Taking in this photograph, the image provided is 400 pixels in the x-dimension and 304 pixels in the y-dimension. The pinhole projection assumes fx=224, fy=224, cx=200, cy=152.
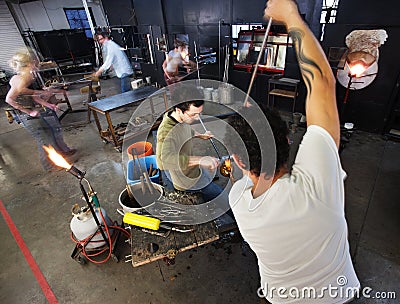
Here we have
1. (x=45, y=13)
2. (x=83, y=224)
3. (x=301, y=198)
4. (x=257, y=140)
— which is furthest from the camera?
(x=45, y=13)

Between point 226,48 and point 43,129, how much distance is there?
3989 millimetres

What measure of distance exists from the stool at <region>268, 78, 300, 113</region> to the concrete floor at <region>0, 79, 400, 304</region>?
142cm

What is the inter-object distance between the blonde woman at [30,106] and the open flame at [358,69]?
15.4 ft

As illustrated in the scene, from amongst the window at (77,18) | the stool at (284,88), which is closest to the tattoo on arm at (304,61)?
the stool at (284,88)

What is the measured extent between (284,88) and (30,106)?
4.50m

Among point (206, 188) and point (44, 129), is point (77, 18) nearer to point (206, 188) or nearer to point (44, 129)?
point (44, 129)

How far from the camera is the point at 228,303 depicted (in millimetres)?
1762

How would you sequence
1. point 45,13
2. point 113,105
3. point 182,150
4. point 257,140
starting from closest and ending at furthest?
point 257,140
point 182,150
point 113,105
point 45,13

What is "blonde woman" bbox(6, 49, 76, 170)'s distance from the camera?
3.10 m

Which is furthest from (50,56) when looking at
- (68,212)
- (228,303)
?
(228,303)

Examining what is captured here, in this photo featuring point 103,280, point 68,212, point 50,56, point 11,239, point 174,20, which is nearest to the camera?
point 103,280

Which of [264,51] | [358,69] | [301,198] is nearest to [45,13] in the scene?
[264,51]

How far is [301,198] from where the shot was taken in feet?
2.36

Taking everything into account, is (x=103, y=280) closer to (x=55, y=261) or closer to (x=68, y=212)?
(x=55, y=261)
